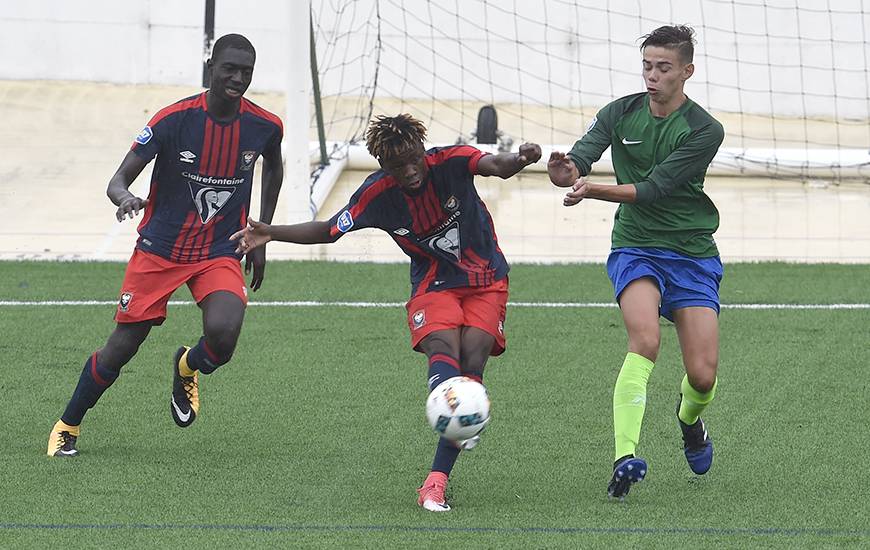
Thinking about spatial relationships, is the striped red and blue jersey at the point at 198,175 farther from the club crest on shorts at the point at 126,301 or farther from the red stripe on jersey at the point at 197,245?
the club crest on shorts at the point at 126,301

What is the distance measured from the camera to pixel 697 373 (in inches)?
225

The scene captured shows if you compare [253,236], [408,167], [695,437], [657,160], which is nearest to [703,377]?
[695,437]

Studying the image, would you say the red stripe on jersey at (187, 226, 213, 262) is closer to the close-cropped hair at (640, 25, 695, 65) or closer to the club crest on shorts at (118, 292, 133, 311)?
the club crest on shorts at (118, 292, 133, 311)

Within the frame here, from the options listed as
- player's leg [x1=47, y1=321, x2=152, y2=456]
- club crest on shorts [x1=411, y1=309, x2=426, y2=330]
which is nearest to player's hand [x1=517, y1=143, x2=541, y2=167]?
club crest on shorts [x1=411, y1=309, x2=426, y2=330]

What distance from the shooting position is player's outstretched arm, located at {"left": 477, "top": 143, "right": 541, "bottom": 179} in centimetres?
529

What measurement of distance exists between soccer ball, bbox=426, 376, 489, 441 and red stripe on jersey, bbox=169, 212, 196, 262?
167 cm

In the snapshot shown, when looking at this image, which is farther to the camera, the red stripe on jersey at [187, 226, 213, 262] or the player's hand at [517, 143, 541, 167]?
the red stripe on jersey at [187, 226, 213, 262]

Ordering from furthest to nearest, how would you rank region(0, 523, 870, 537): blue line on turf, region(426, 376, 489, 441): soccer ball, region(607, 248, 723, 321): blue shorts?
1. region(607, 248, 723, 321): blue shorts
2. region(426, 376, 489, 441): soccer ball
3. region(0, 523, 870, 537): blue line on turf

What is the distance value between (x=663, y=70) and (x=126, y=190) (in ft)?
7.33

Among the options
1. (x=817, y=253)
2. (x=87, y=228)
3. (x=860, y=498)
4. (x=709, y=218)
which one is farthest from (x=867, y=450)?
(x=87, y=228)

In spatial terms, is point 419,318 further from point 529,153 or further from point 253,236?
point 529,153

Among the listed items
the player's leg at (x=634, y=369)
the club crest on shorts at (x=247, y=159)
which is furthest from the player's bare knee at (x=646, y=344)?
the club crest on shorts at (x=247, y=159)

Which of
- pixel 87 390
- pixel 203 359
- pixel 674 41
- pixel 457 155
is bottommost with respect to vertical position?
pixel 87 390

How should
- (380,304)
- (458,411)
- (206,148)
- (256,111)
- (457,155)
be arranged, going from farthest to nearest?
(380,304)
(256,111)
(206,148)
(457,155)
(458,411)
